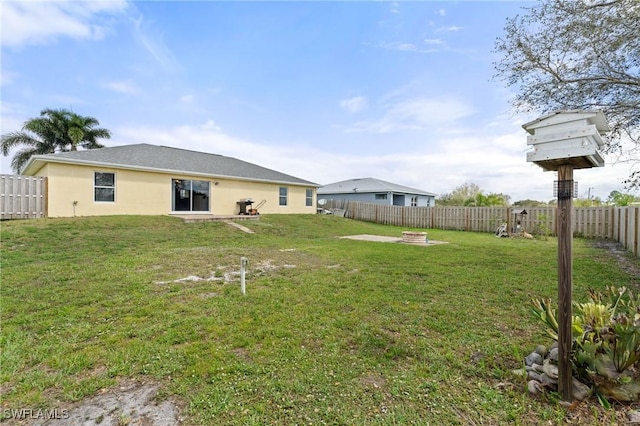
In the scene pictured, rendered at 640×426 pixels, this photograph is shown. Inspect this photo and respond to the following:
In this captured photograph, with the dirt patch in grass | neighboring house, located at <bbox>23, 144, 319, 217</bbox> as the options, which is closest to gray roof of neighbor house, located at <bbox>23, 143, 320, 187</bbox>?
neighboring house, located at <bbox>23, 144, 319, 217</bbox>

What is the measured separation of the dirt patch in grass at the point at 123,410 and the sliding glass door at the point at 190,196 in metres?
13.8

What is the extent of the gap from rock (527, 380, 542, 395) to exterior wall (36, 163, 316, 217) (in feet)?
49.4

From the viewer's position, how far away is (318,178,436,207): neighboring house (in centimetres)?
2589

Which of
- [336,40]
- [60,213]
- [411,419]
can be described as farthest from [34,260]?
[336,40]

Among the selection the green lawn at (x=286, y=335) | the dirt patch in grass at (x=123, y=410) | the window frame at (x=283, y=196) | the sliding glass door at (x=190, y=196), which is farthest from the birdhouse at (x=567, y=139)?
the window frame at (x=283, y=196)

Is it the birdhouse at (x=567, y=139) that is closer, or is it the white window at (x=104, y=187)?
the birdhouse at (x=567, y=139)

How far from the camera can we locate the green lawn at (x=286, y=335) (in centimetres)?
217

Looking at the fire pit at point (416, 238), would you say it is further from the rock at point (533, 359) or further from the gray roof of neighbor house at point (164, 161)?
the gray roof of neighbor house at point (164, 161)

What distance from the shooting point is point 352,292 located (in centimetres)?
475

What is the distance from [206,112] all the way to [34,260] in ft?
35.5

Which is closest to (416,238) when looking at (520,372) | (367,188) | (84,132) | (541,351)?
(541,351)

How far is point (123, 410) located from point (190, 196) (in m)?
14.6

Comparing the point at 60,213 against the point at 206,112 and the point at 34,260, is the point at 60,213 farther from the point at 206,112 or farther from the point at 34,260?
the point at 206,112

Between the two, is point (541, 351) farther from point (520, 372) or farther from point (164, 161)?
point (164, 161)
